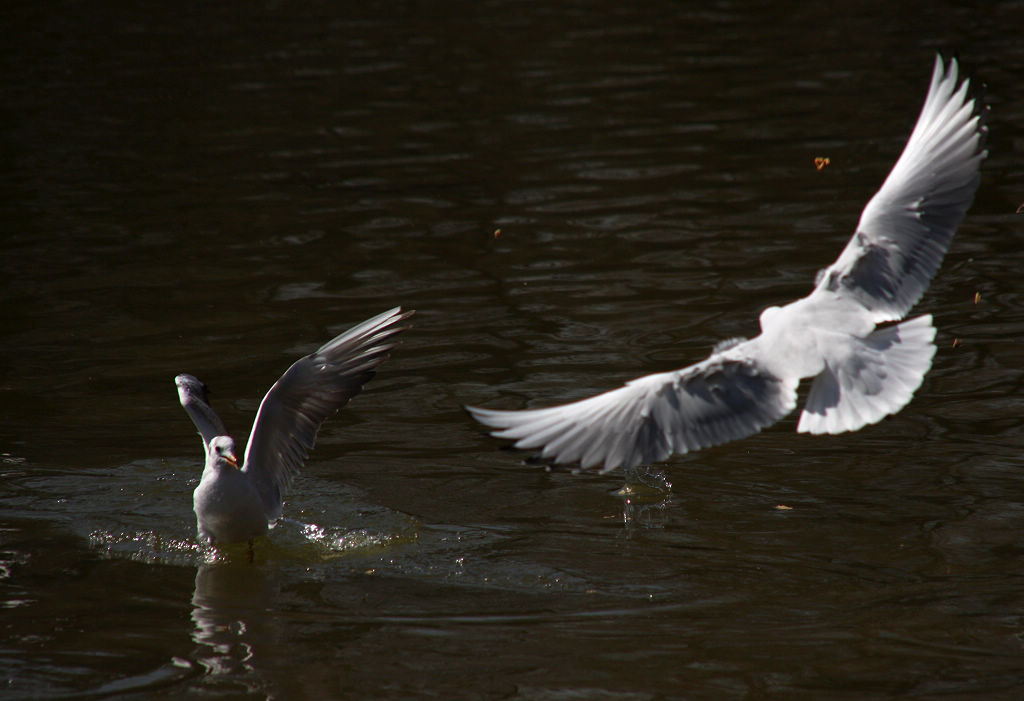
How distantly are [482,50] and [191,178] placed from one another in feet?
19.9

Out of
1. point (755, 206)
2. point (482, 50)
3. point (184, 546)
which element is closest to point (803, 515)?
point (184, 546)

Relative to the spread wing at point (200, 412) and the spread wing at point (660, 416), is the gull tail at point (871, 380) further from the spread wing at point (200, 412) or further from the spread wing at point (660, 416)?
the spread wing at point (200, 412)

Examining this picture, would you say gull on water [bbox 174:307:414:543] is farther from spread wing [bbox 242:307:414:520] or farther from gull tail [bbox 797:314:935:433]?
gull tail [bbox 797:314:935:433]

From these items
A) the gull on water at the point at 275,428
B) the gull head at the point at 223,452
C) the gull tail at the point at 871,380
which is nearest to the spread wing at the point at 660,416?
the gull tail at the point at 871,380

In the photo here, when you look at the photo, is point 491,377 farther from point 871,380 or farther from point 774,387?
point 871,380

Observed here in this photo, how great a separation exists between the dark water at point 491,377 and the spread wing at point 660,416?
2.24ft

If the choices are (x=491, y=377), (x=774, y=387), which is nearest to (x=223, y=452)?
(x=491, y=377)

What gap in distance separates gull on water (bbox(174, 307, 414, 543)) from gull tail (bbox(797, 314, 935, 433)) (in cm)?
200

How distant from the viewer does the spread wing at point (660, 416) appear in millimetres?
5090

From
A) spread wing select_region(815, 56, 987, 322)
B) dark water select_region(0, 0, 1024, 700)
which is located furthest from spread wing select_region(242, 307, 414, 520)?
spread wing select_region(815, 56, 987, 322)

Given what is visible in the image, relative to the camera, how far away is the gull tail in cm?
484

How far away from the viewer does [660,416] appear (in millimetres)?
5160

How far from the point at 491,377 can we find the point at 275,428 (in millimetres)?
1874

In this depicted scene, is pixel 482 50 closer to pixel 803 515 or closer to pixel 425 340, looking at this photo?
pixel 425 340
